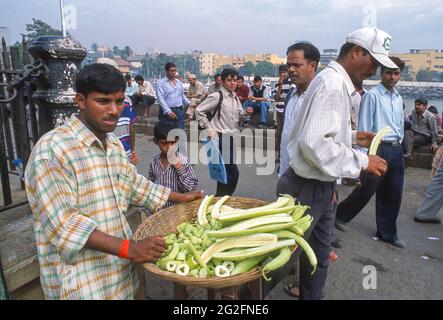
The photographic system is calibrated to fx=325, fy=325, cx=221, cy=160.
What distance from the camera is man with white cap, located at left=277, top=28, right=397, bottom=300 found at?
6.77 ft

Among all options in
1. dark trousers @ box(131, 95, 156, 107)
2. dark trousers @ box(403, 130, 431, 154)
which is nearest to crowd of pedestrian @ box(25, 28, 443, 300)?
dark trousers @ box(403, 130, 431, 154)

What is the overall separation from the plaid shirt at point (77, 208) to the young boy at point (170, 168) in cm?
115

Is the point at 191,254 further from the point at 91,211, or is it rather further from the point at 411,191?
the point at 411,191

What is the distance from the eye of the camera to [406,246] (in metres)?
3.95

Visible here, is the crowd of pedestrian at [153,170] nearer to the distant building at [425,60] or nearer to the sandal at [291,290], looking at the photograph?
the sandal at [291,290]

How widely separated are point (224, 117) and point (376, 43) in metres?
2.68

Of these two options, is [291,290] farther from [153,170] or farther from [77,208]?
[77,208]

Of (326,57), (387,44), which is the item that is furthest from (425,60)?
(387,44)

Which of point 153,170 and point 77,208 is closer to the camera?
point 77,208

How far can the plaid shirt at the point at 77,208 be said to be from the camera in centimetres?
143

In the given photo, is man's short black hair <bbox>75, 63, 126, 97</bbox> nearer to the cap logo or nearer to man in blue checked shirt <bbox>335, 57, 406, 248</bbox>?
the cap logo

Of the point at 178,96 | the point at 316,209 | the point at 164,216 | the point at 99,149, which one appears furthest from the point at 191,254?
the point at 178,96

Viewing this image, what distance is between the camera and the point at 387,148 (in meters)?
3.77

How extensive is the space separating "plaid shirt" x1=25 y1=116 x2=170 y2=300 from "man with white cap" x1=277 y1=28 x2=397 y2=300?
3.72 feet
